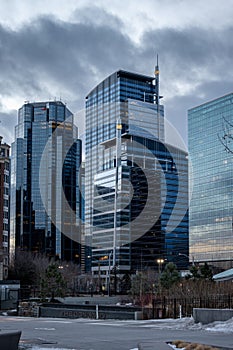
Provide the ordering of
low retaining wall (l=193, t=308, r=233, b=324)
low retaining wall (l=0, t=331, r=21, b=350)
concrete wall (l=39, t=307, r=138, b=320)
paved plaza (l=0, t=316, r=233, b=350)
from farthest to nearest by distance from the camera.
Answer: concrete wall (l=39, t=307, r=138, b=320) < low retaining wall (l=193, t=308, r=233, b=324) < paved plaza (l=0, t=316, r=233, b=350) < low retaining wall (l=0, t=331, r=21, b=350)

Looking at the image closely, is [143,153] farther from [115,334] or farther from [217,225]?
[115,334]

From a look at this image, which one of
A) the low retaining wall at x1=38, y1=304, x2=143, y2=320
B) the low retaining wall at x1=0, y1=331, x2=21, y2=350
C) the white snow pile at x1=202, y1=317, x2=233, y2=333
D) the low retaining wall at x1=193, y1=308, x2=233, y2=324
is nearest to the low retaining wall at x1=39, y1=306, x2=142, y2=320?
the low retaining wall at x1=38, y1=304, x2=143, y2=320

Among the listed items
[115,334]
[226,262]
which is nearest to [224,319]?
[115,334]

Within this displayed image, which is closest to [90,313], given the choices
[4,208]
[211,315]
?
[211,315]

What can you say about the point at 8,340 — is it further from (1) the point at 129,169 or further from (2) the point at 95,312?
(1) the point at 129,169

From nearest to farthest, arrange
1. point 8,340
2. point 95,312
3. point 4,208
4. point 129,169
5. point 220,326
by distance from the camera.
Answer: point 8,340, point 220,326, point 95,312, point 4,208, point 129,169

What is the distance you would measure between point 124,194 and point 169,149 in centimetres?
1681

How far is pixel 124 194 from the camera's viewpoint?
516ft

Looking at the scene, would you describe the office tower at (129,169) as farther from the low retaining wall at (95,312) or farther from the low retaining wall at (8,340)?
the low retaining wall at (8,340)

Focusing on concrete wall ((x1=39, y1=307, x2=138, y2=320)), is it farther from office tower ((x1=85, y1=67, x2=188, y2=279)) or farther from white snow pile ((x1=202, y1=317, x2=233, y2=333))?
office tower ((x1=85, y1=67, x2=188, y2=279))

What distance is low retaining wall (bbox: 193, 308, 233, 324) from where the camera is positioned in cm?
2686

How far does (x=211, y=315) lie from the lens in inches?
1077

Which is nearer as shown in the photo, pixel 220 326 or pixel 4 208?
pixel 220 326

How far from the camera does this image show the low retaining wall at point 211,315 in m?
26.9
